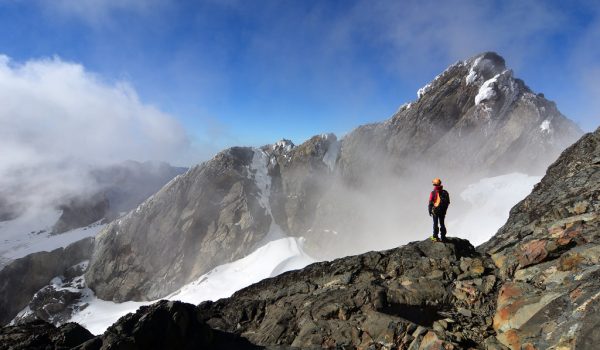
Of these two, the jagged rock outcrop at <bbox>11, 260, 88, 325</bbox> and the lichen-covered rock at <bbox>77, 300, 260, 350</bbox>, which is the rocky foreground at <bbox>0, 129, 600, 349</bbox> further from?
the jagged rock outcrop at <bbox>11, 260, 88, 325</bbox>

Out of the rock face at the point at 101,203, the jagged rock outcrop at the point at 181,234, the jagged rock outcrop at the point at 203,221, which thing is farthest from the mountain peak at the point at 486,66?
the rock face at the point at 101,203

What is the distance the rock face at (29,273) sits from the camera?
103m

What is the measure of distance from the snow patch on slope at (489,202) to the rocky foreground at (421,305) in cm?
5986

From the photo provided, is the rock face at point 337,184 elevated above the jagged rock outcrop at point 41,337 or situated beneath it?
elevated above

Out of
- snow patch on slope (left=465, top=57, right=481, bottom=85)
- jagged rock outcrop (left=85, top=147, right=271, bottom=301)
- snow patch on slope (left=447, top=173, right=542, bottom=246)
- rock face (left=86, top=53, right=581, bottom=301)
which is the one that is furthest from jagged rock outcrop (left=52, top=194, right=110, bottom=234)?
snow patch on slope (left=465, top=57, right=481, bottom=85)

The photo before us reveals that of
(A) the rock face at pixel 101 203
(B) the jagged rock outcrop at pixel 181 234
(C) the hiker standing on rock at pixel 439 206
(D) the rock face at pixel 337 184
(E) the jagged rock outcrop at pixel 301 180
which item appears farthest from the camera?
(A) the rock face at pixel 101 203

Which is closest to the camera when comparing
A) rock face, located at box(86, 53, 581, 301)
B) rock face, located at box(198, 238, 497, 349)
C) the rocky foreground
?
the rocky foreground

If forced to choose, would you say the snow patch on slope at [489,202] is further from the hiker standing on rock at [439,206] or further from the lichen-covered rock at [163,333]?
the lichen-covered rock at [163,333]

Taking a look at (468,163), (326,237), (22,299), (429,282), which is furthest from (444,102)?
(22,299)

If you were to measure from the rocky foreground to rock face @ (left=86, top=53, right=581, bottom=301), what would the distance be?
81.1 m

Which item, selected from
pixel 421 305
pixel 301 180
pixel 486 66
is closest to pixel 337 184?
pixel 301 180

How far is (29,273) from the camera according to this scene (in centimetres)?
10762

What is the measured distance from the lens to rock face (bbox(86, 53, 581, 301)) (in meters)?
96.2

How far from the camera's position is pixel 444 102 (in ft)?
335
